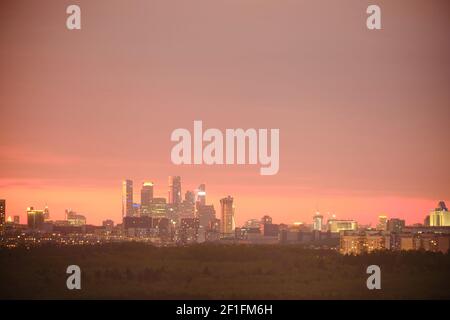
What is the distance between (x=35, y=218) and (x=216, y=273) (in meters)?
29.6

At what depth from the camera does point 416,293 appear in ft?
219

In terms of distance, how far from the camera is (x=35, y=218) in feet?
303

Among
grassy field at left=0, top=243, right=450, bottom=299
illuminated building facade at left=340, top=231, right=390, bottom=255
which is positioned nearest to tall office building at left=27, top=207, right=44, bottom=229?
grassy field at left=0, top=243, right=450, bottom=299

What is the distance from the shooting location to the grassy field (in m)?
65.8

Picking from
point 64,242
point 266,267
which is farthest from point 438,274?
point 64,242

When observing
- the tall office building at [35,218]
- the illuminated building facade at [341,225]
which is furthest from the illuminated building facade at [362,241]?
the tall office building at [35,218]

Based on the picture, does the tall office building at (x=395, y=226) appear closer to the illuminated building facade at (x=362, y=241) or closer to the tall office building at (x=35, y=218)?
the illuminated building facade at (x=362, y=241)

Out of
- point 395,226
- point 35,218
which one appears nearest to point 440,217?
point 395,226

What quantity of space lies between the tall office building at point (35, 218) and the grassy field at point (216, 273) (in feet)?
25.9

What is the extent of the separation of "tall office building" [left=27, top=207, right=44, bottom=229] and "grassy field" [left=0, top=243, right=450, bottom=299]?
789 centimetres

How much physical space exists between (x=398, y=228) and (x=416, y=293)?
40803 millimetres

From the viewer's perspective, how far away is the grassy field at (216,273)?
216 feet

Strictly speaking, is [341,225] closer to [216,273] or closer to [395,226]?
[395,226]

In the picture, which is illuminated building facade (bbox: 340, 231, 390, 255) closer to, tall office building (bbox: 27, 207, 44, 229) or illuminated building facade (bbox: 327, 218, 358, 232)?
illuminated building facade (bbox: 327, 218, 358, 232)
